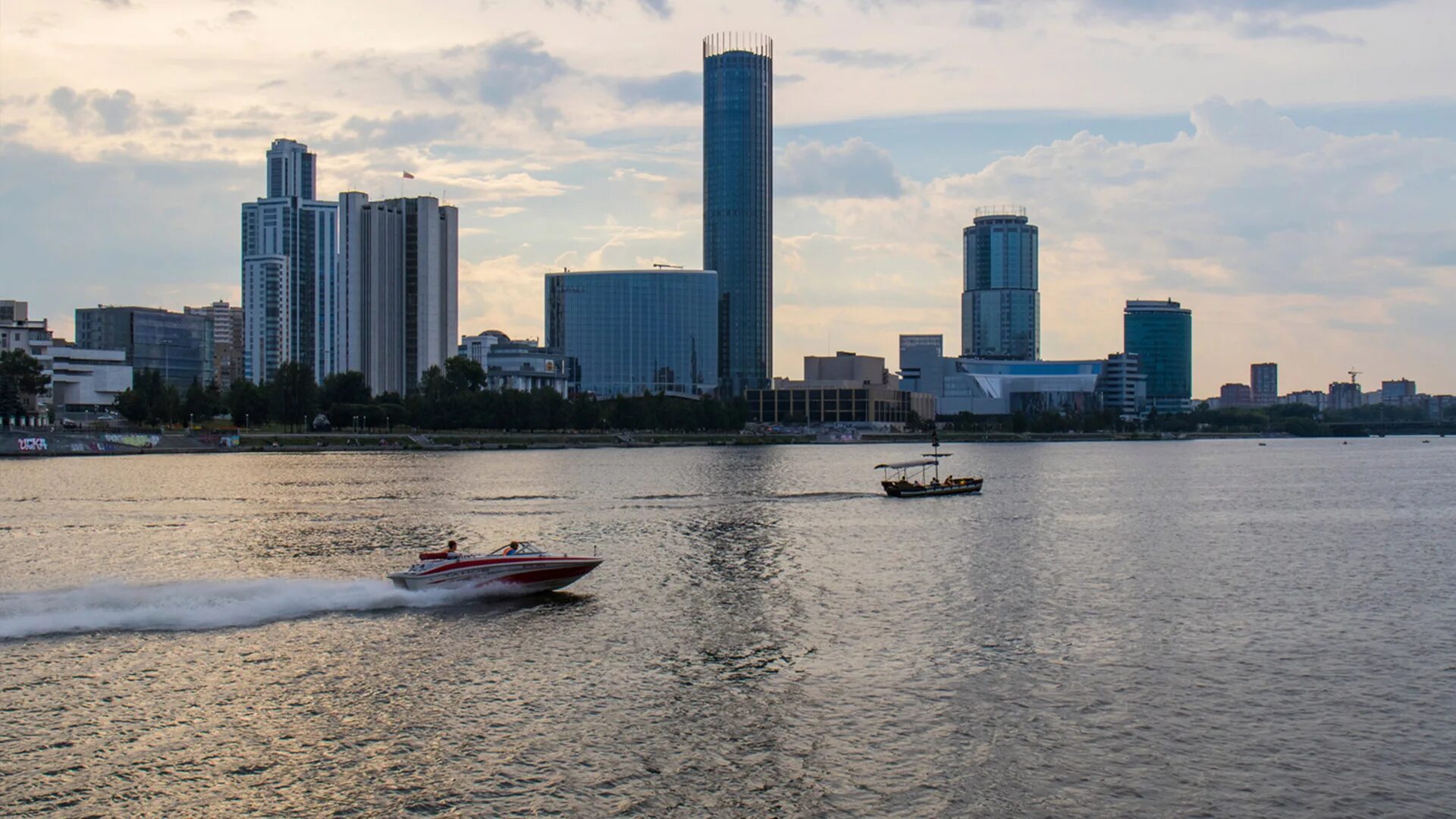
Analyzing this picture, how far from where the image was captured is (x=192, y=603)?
198 ft

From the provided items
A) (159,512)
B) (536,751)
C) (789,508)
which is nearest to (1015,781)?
(536,751)

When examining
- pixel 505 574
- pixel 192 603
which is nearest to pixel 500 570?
pixel 505 574

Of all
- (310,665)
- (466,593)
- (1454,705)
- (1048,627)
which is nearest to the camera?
(1454,705)

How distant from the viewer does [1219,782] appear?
36.6 metres

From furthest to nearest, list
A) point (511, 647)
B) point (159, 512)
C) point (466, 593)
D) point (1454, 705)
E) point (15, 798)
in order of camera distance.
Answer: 1. point (159, 512)
2. point (466, 593)
3. point (511, 647)
4. point (1454, 705)
5. point (15, 798)

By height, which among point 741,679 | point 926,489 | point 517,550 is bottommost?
point 741,679

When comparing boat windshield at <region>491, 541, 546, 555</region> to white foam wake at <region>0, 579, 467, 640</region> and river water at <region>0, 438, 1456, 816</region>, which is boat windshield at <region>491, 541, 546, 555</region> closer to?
river water at <region>0, 438, 1456, 816</region>

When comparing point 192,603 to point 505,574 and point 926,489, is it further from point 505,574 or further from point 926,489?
point 926,489

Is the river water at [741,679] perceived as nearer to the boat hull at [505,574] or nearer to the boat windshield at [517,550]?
the boat hull at [505,574]

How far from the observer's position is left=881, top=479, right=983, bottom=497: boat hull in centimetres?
14388

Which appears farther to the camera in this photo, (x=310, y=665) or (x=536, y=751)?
(x=310, y=665)

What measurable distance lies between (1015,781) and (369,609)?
36905mm

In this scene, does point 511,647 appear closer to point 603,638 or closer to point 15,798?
point 603,638

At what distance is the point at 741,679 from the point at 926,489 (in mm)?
99439
